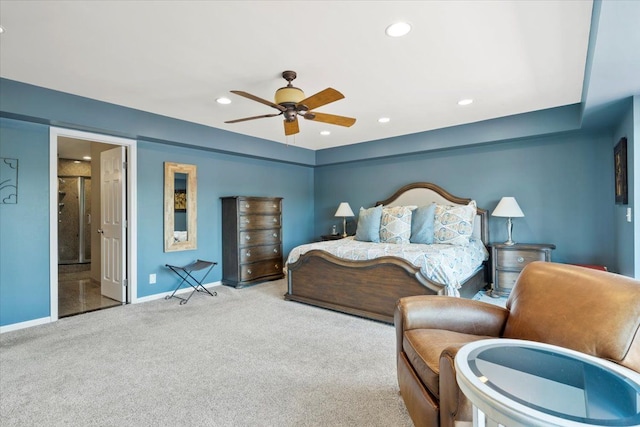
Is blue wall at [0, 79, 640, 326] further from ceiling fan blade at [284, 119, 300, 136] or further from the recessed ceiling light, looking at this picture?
the recessed ceiling light

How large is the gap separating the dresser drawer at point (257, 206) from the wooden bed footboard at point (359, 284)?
131cm

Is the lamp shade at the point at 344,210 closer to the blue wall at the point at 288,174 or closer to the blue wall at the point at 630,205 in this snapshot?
the blue wall at the point at 288,174

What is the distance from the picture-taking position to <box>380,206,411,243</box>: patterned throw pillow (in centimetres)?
436

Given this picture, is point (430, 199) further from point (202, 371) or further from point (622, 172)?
point (202, 371)

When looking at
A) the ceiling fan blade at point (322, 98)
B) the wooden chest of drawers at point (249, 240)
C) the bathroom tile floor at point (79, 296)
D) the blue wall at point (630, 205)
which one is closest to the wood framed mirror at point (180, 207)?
the wooden chest of drawers at point (249, 240)

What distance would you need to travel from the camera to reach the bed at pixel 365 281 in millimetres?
3209

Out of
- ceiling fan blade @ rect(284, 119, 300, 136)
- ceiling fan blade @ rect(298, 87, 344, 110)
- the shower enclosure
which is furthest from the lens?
the shower enclosure

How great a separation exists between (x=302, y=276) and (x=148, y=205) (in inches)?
90.5

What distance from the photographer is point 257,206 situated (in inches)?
201

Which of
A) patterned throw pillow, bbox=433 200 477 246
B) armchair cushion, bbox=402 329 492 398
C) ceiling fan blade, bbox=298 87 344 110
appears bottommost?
armchair cushion, bbox=402 329 492 398

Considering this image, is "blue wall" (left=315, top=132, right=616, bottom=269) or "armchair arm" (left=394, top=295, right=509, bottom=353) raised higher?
"blue wall" (left=315, top=132, right=616, bottom=269)

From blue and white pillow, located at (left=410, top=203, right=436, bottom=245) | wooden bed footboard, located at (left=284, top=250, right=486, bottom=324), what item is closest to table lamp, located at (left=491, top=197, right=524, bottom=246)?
wooden bed footboard, located at (left=284, top=250, right=486, bottom=324)

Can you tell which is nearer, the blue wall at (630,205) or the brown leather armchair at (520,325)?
the brown leather armchair at (520,325)

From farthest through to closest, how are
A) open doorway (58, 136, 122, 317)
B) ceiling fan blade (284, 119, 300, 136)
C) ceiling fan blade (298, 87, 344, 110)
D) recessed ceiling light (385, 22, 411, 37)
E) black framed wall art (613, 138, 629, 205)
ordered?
open doorway (58, 136, 122, 317) < ceiling fan blade (284, 119, 300, 136) < black framed wall art (613, 138, 629, 205) < ceiling fan blade (298, 87, 344, 110) < recessed ceiling light (385, 22, 411, 37)
